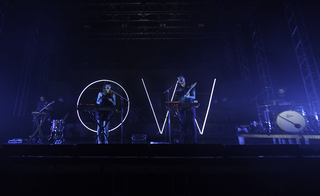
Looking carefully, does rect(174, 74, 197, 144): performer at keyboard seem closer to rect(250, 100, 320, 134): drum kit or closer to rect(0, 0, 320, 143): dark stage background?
rect(0, 0, 320, 143): dark stage background

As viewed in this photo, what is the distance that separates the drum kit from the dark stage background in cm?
149

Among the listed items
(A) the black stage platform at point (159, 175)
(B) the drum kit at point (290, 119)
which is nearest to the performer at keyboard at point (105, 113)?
(A) the black stage platform at point (159, 175)

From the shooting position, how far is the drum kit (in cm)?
564

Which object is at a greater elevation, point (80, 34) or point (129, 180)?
point (80, 34)

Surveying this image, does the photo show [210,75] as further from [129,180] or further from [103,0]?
[129,180]

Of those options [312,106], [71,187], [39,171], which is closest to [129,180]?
[71,187]

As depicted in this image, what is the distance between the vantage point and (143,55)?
37.8 ft

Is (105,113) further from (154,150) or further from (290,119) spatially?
(290,119)

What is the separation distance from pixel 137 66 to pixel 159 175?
10361 millimetres

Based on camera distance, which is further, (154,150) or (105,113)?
(105,113)

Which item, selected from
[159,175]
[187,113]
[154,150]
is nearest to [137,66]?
[187,113]

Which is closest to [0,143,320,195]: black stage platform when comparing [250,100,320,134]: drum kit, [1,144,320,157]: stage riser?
[1,144,320,157]: stage riser

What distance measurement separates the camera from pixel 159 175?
170 centimetres

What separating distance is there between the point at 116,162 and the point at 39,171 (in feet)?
3.15
